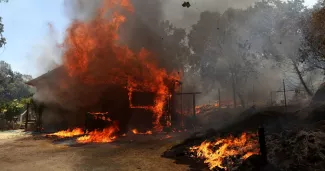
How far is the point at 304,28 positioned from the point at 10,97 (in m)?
84.1

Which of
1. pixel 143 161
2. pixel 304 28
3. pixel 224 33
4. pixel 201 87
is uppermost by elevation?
pixel 224 33

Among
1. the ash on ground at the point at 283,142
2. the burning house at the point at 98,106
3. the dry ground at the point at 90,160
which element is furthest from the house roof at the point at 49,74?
the ash on ground at the point at 283,142

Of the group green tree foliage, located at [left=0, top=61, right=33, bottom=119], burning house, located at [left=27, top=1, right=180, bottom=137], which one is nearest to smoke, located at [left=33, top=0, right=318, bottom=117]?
burning house, located at [left=27, top=1, right=180, bottom=137]

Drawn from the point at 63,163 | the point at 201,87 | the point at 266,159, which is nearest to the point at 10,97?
the point at 201,87

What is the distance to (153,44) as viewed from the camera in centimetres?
2720

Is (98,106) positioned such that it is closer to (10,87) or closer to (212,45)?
(212,45)

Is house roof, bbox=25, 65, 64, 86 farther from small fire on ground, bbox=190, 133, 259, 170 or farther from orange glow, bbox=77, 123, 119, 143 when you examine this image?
small fire on ground, bbox=190, 133, 259, 170

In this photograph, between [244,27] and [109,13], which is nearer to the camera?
[109,13]

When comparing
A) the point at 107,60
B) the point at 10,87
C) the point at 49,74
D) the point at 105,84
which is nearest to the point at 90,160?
the point at 105,84

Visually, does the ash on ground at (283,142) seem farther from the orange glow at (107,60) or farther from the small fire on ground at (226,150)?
the orange glow at (107,60)

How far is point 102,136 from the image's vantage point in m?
18.0

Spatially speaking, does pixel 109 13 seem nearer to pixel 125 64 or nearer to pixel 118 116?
pixel 125 64

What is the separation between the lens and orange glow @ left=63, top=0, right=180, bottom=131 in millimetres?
20781

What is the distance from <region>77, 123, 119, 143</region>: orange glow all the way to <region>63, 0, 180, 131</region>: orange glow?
3.68 meters
